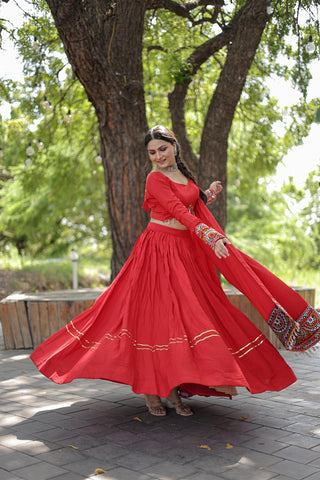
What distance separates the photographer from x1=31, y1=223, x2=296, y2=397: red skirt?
3.48 meters

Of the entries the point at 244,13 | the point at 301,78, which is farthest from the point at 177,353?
the point at 301,78

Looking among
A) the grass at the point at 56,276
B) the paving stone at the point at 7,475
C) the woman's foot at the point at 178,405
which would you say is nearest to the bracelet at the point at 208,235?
the woman's foot at the point at 178,405

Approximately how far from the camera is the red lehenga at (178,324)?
3.51 meters

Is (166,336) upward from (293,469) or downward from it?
upward

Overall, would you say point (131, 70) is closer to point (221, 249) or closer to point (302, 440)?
point (221, 249)

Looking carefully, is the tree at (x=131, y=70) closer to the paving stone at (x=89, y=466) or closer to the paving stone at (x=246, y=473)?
the paving stone at (x=89, y=466)

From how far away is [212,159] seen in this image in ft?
24.1

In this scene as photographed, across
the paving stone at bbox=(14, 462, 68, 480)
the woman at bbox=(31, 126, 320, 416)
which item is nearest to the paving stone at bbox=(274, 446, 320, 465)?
the woman at bbox=(31, 126, 320, 416)

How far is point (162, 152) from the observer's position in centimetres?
403

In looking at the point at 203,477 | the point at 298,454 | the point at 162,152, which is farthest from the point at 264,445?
the point at 162,152

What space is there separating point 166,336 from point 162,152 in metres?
1.24

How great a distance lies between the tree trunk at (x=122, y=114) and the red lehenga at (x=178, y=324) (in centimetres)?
266

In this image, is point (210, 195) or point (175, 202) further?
point (210, 195)

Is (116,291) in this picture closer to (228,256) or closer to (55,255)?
(228,256)
